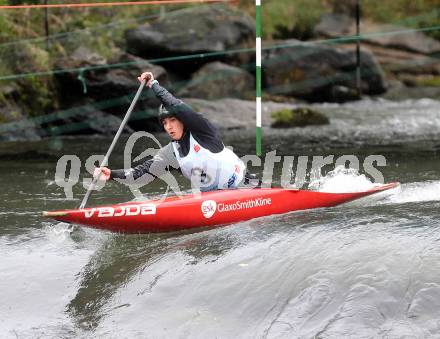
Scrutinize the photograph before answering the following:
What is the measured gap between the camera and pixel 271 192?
6.75 meters

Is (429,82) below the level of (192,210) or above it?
above

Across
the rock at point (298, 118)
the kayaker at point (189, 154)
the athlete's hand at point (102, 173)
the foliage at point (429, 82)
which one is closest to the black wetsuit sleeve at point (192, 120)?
the kayaker at point (189, 154)

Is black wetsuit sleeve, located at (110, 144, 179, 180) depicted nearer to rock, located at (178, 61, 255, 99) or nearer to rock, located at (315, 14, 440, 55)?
rock, located at (178, 61, 255, 99)

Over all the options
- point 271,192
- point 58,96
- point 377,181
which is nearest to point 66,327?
point 271,192

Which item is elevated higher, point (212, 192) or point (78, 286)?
point (212, 192)

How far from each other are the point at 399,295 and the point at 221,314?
1082mm

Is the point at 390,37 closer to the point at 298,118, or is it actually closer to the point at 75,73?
the point at 298,118

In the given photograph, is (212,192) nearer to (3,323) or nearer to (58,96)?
(3,323)

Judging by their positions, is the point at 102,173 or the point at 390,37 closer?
the point at 102,173

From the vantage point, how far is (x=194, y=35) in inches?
579

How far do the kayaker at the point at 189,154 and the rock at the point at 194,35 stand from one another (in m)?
7.89

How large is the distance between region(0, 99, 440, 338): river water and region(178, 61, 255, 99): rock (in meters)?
7.42

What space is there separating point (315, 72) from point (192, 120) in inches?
397

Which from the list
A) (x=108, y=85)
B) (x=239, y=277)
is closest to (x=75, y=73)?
(x=108, y=85)
